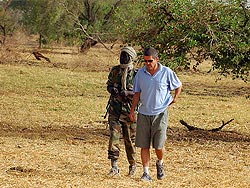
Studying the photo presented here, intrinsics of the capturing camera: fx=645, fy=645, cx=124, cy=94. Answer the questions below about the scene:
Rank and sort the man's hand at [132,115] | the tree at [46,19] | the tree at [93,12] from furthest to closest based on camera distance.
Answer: the tree at [46,19] → the tree at [93,12] → the man's hand at [132,115]

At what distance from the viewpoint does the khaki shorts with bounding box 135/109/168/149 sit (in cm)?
830

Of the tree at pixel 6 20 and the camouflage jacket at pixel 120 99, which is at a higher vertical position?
the camouflage jacket at pixel 120 99

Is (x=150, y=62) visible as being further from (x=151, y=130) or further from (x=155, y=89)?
(x=151, y=130)

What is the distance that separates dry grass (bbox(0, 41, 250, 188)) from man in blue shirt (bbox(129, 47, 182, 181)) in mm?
540

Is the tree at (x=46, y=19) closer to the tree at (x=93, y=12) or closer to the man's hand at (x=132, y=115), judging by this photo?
the tree at (x=93, y=12)

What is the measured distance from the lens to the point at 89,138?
13.1m

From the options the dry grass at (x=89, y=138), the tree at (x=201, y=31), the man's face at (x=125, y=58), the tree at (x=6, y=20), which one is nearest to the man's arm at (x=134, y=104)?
the man's face at (x=125, y=58)

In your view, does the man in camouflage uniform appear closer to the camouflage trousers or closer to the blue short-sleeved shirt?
the camouflage trousers

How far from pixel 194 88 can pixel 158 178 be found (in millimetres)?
18588

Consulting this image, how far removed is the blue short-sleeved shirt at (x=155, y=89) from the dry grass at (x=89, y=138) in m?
0.97

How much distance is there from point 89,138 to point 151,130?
488cm

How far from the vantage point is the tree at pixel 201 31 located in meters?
12.2

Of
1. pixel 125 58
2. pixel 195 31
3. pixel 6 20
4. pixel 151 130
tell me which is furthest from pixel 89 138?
pixel 6 20

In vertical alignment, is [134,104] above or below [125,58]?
below
